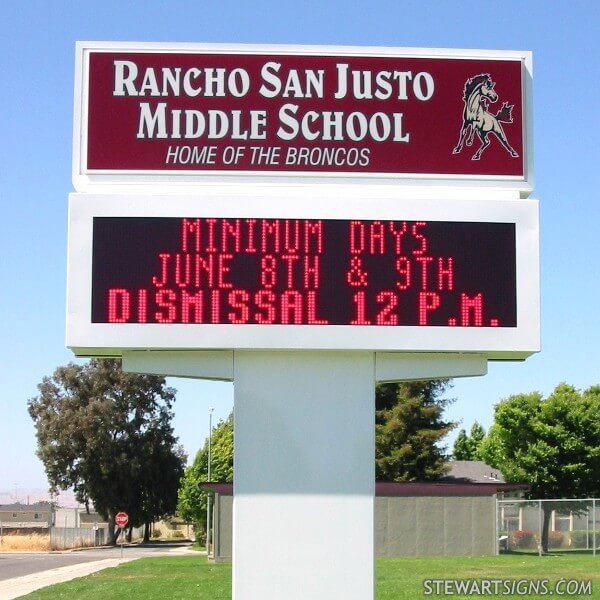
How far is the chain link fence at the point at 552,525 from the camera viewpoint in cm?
3903

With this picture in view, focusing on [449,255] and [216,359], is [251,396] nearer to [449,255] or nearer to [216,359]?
[216,359]

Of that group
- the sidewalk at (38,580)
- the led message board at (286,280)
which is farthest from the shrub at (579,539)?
the led message board at (286,280)

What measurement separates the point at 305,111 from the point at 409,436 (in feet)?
167

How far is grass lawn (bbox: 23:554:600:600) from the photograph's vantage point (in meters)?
23.8

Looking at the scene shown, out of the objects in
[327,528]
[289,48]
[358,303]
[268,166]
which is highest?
A: [289,48]

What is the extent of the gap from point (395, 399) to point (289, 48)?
2087 inches

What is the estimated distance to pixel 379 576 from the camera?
28.2m

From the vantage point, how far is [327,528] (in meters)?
11.3

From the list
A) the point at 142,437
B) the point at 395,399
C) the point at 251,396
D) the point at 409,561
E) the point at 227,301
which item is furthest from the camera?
the point at 142,437

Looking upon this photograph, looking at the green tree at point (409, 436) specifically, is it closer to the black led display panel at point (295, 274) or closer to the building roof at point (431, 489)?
the building roof at point (431, 489)

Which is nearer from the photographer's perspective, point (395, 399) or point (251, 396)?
point (251, 396)

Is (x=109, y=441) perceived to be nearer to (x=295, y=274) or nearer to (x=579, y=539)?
(x=579, y=539)

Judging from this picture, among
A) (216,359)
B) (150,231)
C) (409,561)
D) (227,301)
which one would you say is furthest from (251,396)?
(409,561)

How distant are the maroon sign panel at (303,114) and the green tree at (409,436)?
48.5 meters
